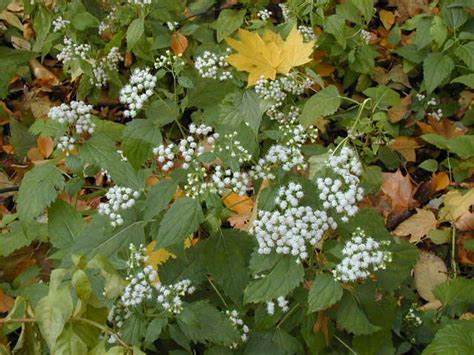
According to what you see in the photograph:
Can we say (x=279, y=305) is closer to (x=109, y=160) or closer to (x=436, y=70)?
(x=109, y=160)

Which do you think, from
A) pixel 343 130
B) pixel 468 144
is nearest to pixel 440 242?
pixel 468 144

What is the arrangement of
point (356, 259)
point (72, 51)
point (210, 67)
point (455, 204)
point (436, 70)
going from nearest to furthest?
point (356, 259), point (210, 67), point (455, 204), point (436, 70), point (72, 51)

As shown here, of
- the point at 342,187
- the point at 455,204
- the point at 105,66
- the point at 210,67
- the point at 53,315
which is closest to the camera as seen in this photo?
the point at 53,315

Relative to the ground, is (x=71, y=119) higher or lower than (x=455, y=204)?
higher

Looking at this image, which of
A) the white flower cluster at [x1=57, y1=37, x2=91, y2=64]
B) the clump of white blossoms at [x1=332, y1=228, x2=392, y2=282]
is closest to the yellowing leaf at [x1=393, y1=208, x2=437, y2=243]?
the clump of white blossoms at [x1=332, y1=228, x2=392, y2=282]

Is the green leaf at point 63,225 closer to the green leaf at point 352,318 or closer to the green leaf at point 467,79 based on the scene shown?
the green leaf at point 352,318

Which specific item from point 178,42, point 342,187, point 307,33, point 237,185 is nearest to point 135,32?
point 178,42

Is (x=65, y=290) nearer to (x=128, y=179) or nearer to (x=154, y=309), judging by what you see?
(x=154, y=309)
